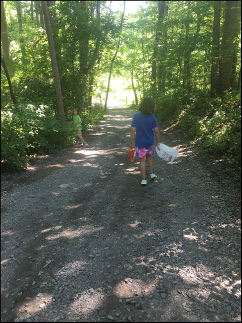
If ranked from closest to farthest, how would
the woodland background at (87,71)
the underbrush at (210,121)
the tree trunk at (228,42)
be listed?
1. the underbrush at (210,121)
2. the woodland background at (87,71)
3. the tree trunk at (228,42)

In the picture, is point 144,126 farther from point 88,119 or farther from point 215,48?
point 88,119

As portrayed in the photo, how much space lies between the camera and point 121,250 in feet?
11.3

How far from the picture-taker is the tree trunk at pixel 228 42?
8.53 metres

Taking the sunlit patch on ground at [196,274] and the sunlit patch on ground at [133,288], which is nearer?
the sunlit patch on ground at [133,288]

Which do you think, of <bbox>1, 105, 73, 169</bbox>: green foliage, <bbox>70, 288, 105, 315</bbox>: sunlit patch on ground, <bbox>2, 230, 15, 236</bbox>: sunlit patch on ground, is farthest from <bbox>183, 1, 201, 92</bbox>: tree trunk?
<bbox>70, 288, 105, 315</bbox>: sunlit patch on ground

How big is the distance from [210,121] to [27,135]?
23.7 ft

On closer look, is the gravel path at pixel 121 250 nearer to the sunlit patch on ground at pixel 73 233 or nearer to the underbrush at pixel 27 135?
the sunlit patch on ground at pixel 73 233

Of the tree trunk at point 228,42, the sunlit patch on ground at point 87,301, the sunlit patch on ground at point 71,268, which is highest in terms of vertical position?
the tree trunk at point 228,42

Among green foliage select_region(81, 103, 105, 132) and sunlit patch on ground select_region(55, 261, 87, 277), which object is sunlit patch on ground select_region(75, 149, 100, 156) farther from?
sunlit patch on ground select_region(55, 261, 87, 277)

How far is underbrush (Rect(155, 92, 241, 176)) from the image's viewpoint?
6.75 metres

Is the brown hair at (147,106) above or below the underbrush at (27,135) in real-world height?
above

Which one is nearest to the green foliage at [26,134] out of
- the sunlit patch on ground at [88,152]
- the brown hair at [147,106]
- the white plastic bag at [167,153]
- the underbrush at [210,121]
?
the sunlit patch on ground at [88,152]

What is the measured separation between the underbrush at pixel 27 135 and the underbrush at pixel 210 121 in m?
5.84

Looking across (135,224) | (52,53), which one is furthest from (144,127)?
(52,53)
